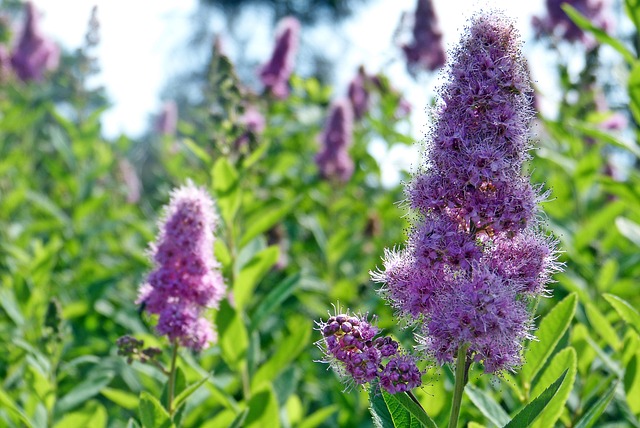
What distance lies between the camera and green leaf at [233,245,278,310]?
2742 millimetres

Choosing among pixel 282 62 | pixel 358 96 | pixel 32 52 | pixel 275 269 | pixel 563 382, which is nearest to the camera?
pixel 563 382

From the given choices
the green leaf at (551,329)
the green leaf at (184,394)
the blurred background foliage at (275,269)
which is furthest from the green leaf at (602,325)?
the green leaf at (184,394)

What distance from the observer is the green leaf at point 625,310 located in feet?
6.24

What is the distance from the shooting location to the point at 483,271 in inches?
56.9

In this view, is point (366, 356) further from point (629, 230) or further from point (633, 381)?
point (629, 230)

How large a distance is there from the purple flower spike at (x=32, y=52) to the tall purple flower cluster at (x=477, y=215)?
5956 mm

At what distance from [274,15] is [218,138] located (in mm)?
22433

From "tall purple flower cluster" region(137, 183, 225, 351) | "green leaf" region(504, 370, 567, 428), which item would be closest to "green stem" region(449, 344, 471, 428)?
"green leaf" region(504, 370, 567, 428)

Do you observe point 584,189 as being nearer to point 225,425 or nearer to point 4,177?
point 225,425

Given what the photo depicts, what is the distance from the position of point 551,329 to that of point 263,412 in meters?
0.95

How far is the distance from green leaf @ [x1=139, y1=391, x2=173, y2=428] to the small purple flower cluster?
1.63 feet

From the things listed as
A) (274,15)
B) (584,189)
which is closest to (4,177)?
(584,189)

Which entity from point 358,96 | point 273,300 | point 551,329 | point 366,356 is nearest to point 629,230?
point 551,329

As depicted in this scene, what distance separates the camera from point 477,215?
4.84 feet
